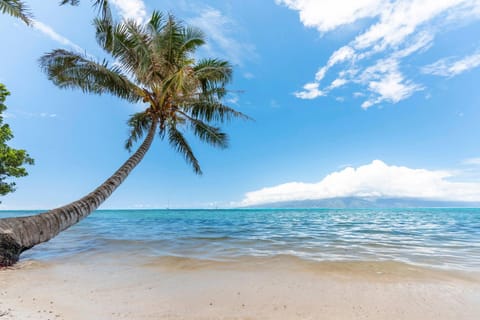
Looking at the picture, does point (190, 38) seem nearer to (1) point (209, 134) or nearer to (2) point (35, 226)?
(1) point (209, 134)

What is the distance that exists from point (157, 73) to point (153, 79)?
29 cm

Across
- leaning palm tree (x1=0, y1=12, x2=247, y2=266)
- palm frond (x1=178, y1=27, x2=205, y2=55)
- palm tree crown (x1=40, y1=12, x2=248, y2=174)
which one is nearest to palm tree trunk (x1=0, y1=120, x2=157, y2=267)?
leaning palm tree (x1=0, y1=12, x2=247, y2=266)

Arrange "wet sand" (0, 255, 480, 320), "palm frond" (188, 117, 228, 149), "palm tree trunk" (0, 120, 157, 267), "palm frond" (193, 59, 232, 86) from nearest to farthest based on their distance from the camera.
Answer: "wet sand" (0, 255, 480, 320) → "palm tree trunk" (0, 120, 157, 267) → "palm frond" (193, 59, 232, 86) → "palm frond" (188, 117, 228, 149)

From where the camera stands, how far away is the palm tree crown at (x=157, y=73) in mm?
7188

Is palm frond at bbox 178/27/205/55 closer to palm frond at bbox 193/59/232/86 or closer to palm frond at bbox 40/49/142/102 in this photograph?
palm frond at bbox 193/59/232/86

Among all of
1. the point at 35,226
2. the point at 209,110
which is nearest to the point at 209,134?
the point at 209,110

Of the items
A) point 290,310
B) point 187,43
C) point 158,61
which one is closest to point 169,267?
point 290,310

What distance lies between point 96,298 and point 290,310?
296 centimetres

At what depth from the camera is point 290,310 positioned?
312 centimetres

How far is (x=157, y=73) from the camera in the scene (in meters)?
8.64

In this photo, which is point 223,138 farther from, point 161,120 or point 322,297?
point 322,297

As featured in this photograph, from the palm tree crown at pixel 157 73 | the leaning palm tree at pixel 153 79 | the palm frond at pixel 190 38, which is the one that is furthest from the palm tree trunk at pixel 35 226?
the palm frond at pixel 190 38

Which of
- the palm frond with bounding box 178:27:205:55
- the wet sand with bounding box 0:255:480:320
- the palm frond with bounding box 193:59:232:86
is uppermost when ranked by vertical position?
the palm frond with bounding box 178:27:205:55

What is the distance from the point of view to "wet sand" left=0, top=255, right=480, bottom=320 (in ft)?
9.78
